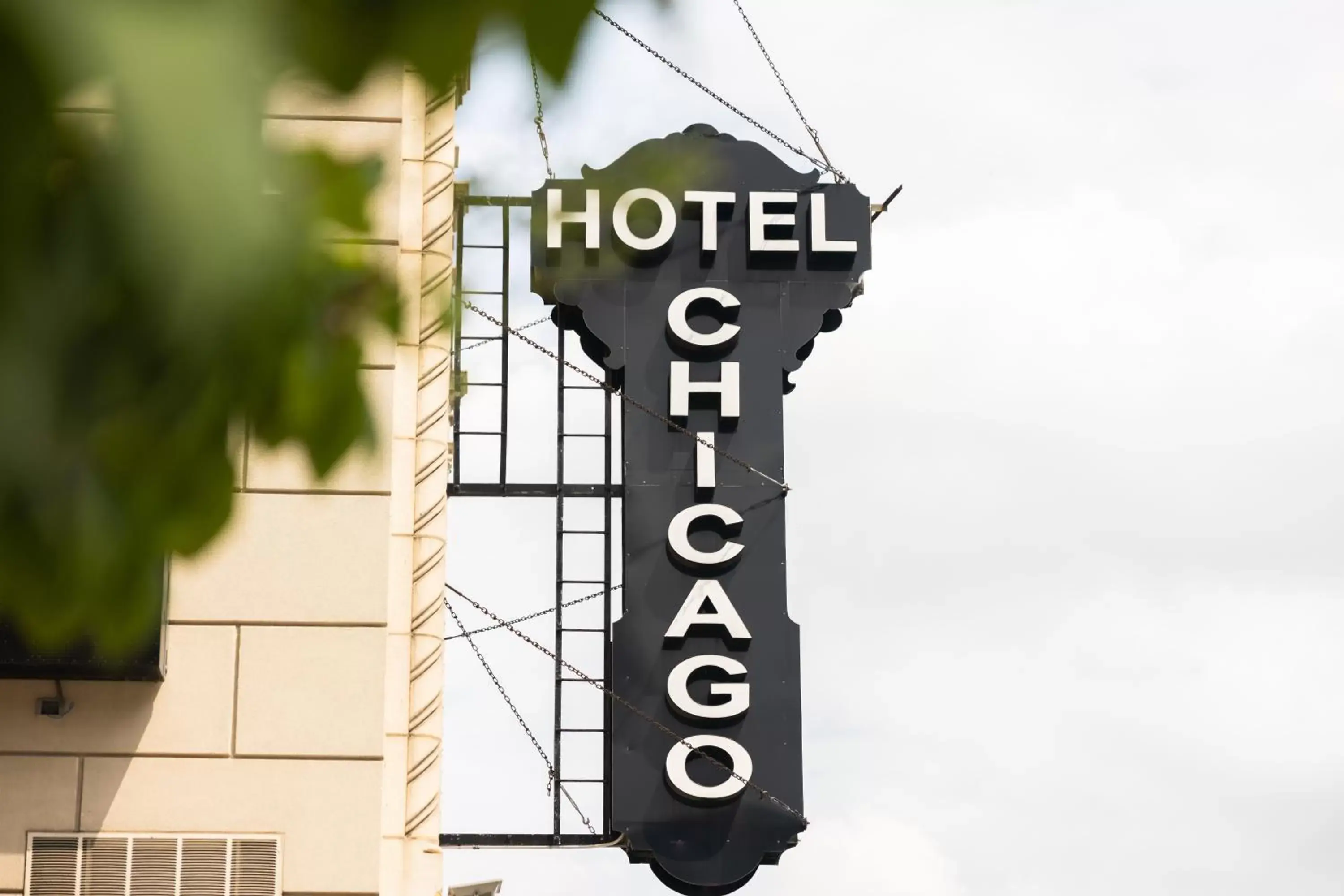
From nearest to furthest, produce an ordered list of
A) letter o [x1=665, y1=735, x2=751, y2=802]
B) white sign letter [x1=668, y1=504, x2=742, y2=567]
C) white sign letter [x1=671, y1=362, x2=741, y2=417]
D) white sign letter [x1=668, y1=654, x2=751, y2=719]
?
letter o [x1=665, y1=735, x2=751, y2=802] → white sign letter [x1=668, y1=654, x2=751, y2=719] → white sign letter [x1=668, y1=504, x2=742, y2=567] → white sign letter [x1=671, y1=362, x2=741, y2=417]

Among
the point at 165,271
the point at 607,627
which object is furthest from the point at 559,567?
the point at 165,271

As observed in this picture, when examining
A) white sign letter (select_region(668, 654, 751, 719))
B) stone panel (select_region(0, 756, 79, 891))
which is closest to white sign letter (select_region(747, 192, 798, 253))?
white sign letter (select_region(668, 654, 751, 719))

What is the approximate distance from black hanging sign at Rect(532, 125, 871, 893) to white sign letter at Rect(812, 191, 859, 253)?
2 cm

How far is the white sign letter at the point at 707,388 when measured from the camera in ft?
58.0

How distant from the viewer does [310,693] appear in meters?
11.9

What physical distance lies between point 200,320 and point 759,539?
16.1m

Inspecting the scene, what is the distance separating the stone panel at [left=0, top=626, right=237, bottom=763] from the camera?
11.8 meters

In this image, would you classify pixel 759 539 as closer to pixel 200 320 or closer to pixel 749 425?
pixel 749 425

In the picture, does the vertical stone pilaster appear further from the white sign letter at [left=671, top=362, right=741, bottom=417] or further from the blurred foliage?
the blurred foliage

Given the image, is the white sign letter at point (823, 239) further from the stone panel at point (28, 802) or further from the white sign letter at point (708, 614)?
the stone panel at point (28, 802)

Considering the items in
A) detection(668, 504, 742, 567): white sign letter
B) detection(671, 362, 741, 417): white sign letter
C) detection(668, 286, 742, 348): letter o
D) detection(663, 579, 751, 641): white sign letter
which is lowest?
detection(663, 579, 751, 641): white sign letter

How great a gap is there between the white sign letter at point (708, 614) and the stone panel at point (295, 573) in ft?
17.4

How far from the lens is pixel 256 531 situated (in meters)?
12.1

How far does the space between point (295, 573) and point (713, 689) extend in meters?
5.76
